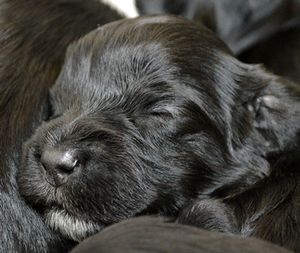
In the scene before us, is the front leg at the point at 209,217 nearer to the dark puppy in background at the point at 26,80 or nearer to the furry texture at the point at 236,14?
the dark puppy in background at the point at 26,80

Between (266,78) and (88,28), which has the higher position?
(88,28)

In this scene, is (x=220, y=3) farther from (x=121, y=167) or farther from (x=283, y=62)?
(x=121, y=167)

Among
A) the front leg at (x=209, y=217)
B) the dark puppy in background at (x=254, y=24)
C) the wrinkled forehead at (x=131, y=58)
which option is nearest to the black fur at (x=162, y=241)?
the front leg at (x=209, y=217)

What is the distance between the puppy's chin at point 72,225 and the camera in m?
1.32

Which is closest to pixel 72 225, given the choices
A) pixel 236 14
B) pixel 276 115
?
pixel 276 115

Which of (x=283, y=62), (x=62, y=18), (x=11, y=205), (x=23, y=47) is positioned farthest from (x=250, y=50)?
(x=11, y=205)

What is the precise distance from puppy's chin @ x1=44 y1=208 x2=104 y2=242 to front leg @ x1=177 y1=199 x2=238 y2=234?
169mm

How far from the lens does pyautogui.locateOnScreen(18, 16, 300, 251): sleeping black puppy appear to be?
4.31ft

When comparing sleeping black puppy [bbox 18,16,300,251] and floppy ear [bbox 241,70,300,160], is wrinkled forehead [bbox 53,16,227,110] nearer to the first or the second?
sleeping black puppy [bbox 18,16,300,251]

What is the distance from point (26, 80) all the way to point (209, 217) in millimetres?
474

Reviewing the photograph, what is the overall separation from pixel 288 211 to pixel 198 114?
0.89 ft

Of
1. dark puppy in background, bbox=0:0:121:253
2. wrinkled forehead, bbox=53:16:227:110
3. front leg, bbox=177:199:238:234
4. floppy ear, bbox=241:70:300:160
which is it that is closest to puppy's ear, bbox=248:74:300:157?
floppy ear, bbox=241:70:300:160

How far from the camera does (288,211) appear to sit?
4.32ft

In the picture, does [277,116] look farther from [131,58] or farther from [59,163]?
[59,163]
